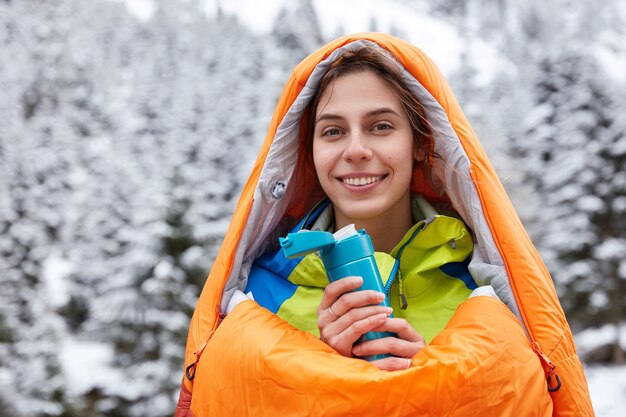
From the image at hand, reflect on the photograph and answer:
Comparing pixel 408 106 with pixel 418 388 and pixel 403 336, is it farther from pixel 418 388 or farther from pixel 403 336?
pixel 418 388

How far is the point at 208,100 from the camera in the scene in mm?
Answer: 37156

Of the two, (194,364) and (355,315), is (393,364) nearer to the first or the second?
(355,315)

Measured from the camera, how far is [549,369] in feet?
5.60

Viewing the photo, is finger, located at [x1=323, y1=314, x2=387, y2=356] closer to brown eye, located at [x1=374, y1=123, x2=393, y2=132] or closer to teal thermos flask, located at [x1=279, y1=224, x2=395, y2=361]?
teal thermos flask, located at [x1=279, y1=224, x2=395, y2=361]

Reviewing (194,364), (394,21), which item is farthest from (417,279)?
(394,21)

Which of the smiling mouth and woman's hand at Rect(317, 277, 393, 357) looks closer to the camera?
woman's hand at Rect(317, 277, 393, 357)

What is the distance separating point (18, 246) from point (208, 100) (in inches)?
677

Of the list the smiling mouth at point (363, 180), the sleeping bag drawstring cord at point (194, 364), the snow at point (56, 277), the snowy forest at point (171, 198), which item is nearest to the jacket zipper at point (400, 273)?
the smiling mouth at point (363, 180)

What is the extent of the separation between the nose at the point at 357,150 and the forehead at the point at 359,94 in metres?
0.11

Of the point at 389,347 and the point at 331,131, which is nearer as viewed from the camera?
the point at 389,347

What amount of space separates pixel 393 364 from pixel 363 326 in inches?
5.5

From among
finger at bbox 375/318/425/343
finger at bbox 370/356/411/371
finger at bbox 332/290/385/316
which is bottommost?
finger at bbox 370/356/411/371

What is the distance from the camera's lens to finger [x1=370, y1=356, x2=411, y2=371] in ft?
4.97

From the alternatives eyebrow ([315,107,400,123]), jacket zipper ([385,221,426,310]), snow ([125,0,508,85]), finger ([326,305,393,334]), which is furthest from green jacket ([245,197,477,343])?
snow ([125,0,508,85])
